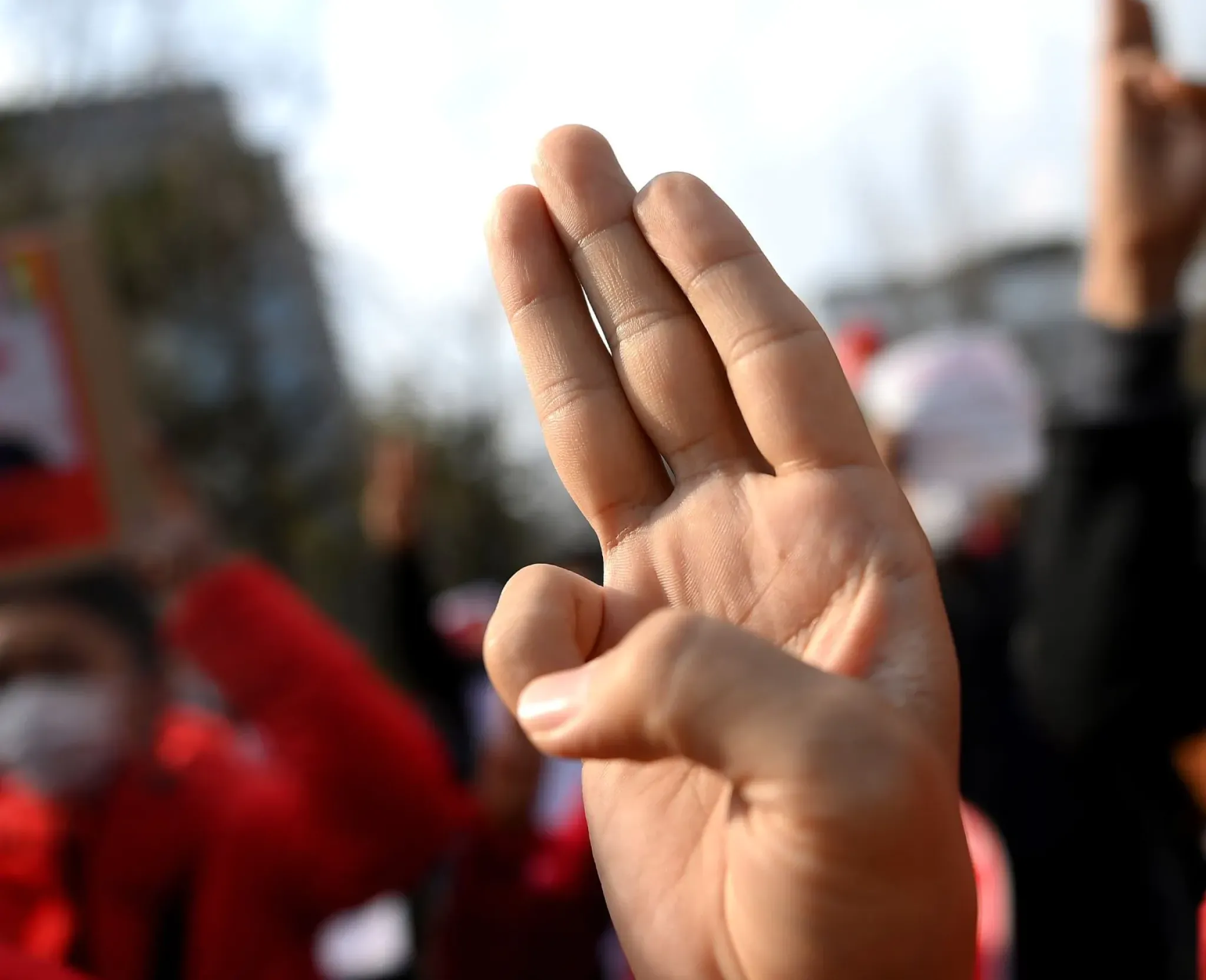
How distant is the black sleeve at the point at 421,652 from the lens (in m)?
3.33

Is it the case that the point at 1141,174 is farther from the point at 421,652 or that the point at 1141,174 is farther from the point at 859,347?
the point at 421,652

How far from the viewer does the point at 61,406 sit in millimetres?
2148

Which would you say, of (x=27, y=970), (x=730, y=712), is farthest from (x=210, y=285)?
(x=730, y=712)

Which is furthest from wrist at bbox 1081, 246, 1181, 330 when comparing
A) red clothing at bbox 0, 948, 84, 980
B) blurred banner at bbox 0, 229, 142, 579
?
blurred banner at bbox 0, 229, 142, 579

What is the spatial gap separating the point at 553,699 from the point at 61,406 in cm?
172

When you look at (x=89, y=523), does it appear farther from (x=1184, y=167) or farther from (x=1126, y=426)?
(x=1184, y=167)

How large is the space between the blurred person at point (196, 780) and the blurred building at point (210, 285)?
31.2 ft

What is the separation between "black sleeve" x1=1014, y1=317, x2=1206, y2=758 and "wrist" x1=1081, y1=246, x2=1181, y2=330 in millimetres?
23

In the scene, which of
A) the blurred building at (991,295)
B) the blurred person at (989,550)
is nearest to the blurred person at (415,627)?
the blurred person at (989,550)

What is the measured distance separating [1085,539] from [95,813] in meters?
1.91

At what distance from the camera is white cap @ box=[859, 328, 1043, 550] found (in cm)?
309

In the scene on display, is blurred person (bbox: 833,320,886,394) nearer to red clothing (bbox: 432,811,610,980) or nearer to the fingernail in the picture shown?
red clothing (bbox: 432,811,610,980)

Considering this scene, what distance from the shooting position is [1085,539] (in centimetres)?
178

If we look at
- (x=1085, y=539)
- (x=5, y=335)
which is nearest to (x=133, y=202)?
(x=5, y=335)
